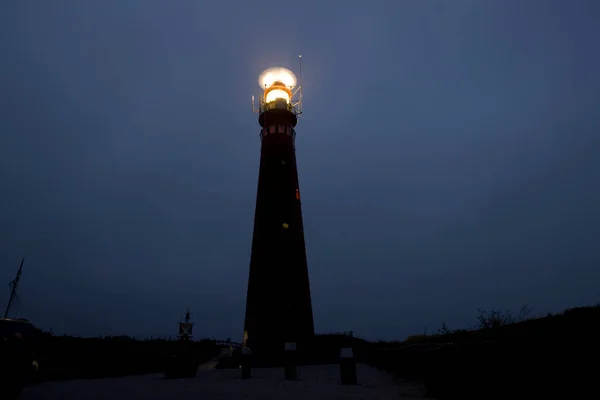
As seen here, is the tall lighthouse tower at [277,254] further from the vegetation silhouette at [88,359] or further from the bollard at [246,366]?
the bollard at [246,366]

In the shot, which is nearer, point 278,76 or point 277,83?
point 277,83

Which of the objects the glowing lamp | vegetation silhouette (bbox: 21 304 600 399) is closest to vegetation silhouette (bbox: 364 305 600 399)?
vegetation silhouette (bbox: 21 304 600 399)

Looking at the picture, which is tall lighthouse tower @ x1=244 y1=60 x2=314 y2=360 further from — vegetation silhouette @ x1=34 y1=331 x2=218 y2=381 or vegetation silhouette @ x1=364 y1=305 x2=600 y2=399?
vegetation silhouette @ x1=364 y1=305 x2=600 y2=399

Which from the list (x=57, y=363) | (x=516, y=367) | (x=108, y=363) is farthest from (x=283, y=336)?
(x=516, y=367)

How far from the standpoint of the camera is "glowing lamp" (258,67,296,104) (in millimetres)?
30281

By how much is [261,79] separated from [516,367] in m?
29.3

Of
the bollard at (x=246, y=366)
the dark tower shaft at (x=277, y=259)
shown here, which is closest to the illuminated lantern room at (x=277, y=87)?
the dark tower shaft at (x=277, y=259)

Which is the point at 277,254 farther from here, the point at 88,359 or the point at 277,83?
the point at 277,83

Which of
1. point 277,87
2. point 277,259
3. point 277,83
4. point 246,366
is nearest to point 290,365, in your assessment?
point 246,366

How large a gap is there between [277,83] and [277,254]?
14772 mm

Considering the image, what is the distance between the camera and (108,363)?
57.1 feet

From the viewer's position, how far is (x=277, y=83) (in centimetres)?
3056

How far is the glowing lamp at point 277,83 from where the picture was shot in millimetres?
30281

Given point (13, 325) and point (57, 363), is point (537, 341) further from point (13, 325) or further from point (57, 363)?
point (57, 363)
